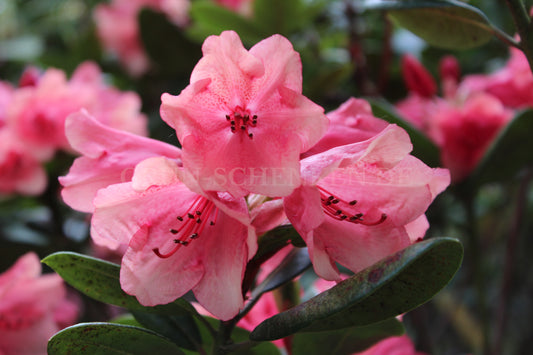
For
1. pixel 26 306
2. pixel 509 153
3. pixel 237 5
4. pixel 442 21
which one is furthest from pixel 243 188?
pixel 237 5

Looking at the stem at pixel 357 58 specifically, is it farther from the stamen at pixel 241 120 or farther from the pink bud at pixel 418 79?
the stamen at pixel 241 120

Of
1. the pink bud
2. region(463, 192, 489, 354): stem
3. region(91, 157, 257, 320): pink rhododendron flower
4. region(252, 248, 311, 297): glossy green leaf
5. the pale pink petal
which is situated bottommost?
region(463, 192, 489, 354): stem

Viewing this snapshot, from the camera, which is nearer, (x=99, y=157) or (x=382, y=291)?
(x=382, y=291)

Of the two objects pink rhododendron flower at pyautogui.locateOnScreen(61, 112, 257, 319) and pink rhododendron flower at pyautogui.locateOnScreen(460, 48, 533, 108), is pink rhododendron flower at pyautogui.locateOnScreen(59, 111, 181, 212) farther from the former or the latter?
pink rhododendron flower at pyautogui.locateOnScreen(460, 48, 533, 108)

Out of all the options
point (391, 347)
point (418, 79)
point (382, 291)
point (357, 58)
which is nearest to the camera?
point (382, 291)

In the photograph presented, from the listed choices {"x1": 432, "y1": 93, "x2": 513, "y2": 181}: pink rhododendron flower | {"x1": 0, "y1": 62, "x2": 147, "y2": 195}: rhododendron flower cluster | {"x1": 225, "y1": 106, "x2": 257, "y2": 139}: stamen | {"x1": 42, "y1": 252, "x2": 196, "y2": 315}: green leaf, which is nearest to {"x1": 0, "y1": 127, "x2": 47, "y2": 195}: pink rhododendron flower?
{"x1": 0, "y1": 62, "x2": 147, "y2": 195}: rhododendron flower cluster

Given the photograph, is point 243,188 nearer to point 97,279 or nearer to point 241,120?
point 241,120
